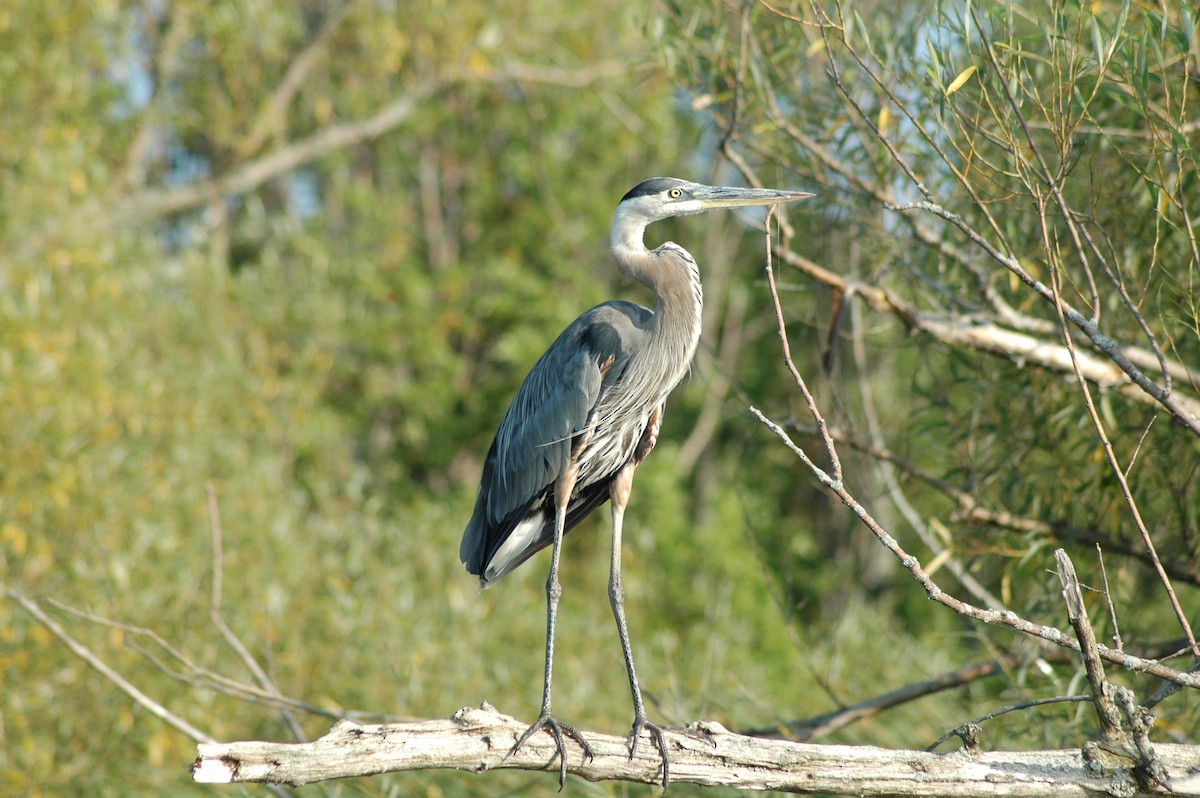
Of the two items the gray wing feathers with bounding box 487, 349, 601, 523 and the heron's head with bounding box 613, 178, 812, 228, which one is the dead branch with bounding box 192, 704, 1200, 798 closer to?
the gray wing feathers with bounding box 487, 349, 601, 523

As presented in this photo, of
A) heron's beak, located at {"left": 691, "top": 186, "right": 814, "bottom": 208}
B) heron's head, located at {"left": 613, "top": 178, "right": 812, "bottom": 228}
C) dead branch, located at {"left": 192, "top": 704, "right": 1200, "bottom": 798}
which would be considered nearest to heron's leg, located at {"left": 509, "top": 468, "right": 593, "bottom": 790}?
dead branch, located at {"left": 192, "top": 704, "right": 1200, "bottom": 798}

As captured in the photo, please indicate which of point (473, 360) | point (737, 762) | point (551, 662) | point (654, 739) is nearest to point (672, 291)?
point (551, 662)

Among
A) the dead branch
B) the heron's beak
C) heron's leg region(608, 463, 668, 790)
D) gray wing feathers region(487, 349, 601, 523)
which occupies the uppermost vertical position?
the heron's beak

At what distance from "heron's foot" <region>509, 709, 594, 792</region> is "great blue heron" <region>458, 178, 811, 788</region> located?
504mm

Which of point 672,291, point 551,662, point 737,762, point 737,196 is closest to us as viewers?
point 737,762

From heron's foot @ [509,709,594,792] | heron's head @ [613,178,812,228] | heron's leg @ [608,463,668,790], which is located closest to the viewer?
heron's foot @ [509,709,594,792]

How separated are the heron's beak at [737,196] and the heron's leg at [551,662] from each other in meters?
1.07

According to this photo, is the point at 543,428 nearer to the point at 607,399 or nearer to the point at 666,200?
the point at 607,399

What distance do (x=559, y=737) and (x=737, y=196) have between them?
2021 millimetres

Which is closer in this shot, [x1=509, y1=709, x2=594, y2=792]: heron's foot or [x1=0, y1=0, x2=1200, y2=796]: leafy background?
[x1=509, y1=709, x2=594, y2=792]: heron's foot

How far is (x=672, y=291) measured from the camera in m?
4.17

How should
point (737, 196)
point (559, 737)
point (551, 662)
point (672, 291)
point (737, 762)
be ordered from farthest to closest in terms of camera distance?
point (737, 196)
point (672, 291)
point (551, 662)
point (559, 737)
point (737, 762)

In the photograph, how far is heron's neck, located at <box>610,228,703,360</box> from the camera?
4148 mm

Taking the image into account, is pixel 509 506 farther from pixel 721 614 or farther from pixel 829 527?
pixel 829 527
